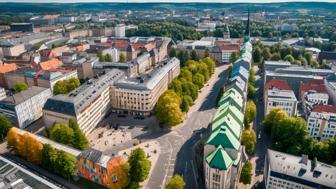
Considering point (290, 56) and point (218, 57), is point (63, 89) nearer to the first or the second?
point (218, 57)

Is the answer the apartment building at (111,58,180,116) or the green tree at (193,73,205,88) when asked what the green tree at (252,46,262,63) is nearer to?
the green tree at (193,73,205,88)

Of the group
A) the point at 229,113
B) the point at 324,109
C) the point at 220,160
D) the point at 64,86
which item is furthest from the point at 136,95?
the point at 324,109

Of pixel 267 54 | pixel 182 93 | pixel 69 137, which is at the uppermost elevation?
pixel 267 54

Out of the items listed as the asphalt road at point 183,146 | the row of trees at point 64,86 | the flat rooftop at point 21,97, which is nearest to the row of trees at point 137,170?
the asphalt road at point 183,146

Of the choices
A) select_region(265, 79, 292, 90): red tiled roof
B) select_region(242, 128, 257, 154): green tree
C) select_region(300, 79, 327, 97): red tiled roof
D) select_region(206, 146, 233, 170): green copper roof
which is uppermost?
select_region(265, 79, 292, 90): red tiled roof

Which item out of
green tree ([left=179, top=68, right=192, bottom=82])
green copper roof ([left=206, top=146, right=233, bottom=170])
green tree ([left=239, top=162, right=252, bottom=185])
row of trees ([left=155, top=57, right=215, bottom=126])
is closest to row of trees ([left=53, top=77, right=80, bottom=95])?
row of trees ([left=155, top=57, right=215, bottom=126])

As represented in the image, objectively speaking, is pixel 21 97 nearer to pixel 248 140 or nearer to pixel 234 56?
pixel 248 140

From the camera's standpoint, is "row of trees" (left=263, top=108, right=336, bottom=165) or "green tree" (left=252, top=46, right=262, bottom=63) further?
"green tree" (left=252, top=46, right=262, bottom=63)
